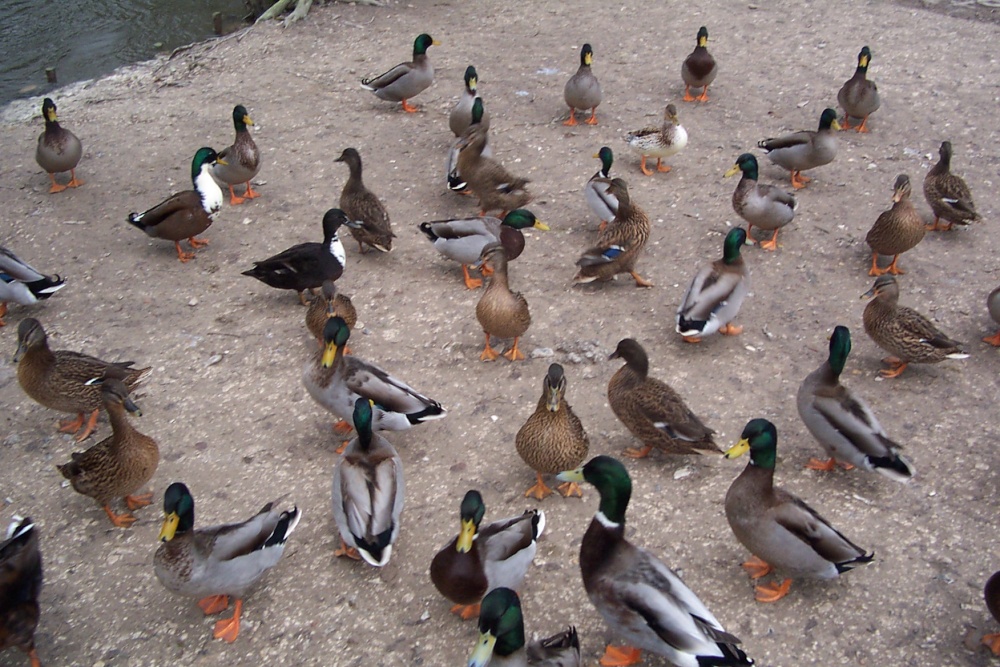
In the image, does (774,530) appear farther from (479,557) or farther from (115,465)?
(115,465)

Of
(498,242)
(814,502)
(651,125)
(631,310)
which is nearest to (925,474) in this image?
(814,502)

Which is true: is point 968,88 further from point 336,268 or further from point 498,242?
point 336,268

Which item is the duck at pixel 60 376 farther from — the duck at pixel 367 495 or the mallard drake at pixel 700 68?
the mallard drake at pixel 700 68

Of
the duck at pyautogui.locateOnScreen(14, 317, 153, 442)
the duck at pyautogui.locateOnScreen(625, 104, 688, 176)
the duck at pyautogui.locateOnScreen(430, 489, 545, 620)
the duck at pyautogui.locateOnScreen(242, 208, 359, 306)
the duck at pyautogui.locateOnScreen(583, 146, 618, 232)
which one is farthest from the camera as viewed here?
the duck at pyautogui.locateOnScreen(625, 104, 688, 176)

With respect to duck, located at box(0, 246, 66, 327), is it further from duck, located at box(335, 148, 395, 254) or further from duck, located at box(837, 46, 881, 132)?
duck, located at box(837, 46, 881, 132)

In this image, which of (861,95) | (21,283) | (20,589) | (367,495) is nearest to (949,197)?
(861,95)

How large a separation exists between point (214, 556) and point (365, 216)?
3982 mm

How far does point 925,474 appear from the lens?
534 centimetres

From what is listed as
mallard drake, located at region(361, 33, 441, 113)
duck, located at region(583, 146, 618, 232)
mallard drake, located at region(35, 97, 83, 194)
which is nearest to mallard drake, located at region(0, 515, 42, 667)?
duck, located at region(583, 146, 618, 232)

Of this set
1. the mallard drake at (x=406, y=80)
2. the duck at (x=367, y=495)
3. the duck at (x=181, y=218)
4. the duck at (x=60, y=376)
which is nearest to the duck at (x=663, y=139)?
the mallard drake at (x=406, y=80)

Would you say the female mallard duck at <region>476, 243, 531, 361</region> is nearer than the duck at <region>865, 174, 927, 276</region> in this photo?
Yes

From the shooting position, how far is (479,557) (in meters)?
4.38

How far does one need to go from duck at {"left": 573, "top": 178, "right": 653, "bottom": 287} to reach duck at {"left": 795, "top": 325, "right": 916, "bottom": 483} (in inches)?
83.1

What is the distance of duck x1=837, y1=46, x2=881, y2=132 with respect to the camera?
30.9 ft
